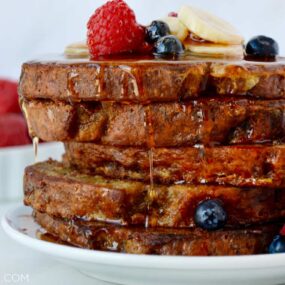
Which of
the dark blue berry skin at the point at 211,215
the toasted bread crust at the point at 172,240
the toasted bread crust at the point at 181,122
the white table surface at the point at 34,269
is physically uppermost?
the toasted bread crust at the point at 181,122

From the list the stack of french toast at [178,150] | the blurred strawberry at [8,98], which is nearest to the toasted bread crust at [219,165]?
the stack of french toast at [178,150]

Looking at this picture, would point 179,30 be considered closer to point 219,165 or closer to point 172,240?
point 219,165

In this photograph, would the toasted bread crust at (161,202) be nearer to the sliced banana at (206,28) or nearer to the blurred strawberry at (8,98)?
the sliced banana at (206,28)

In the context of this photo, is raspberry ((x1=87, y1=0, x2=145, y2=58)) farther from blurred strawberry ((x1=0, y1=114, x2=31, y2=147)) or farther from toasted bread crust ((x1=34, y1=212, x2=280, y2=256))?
blurred strawberry ((x1=0, y1=114, x2=31, y2=147))

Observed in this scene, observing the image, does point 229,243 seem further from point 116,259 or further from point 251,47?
point 251,47

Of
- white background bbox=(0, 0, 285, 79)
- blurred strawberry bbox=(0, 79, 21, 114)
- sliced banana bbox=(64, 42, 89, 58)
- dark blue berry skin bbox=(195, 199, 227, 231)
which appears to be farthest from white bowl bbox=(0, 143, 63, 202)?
dark blue berry skin bbox=(195, 199, 227, 231)

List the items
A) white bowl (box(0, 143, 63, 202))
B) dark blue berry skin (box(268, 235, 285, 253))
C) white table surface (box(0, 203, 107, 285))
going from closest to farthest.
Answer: dark blue berry skin (box(268, 235, 285, 253))
white table surface (box(0, 203, 107, 285))
white bowl (box(0, 143, 63, 202))
